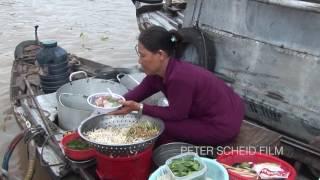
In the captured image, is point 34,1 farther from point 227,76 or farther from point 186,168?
point 186,168

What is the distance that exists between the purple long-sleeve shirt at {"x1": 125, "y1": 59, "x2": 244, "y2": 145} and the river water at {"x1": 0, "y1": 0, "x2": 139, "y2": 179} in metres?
3.61

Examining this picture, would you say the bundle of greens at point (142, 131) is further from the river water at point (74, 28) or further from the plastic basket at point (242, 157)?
the river water at point (74, 28)

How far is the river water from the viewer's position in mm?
9195

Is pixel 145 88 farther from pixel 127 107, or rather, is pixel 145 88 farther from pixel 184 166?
pixel 184 166

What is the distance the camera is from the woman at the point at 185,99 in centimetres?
358

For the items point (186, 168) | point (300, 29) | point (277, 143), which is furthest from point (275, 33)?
point (186, 168)

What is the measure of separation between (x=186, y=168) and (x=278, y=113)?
1.91m

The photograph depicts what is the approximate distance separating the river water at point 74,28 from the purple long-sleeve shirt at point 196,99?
11.9ft

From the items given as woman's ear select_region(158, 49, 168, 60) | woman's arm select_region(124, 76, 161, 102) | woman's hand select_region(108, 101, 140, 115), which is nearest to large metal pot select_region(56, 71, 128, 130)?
woman's arm select_region(124, 76, 161, 102)

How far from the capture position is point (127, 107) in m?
3.78

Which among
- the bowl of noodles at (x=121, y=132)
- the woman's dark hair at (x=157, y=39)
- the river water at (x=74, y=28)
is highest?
the woman's dark hair at (x=157, y=39)

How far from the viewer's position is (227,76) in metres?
5.14

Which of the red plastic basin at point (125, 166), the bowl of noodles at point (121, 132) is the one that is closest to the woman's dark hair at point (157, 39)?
the bowl of noodles at point (121, 132)

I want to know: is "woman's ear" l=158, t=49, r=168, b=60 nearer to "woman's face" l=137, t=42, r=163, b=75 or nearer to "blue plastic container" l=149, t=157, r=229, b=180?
"woman's face" l=137, t=42, r=163, b=75
